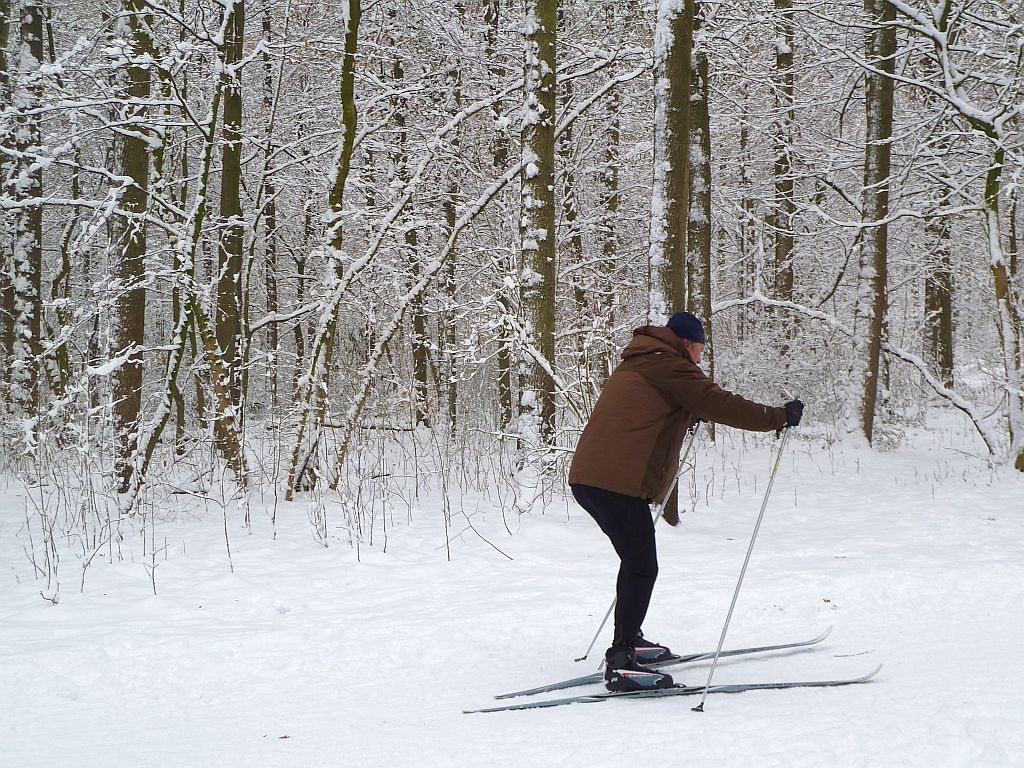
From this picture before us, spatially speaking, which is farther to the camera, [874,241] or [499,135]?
[499,135]

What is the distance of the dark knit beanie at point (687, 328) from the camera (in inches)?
180

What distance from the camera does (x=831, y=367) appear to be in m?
16.2

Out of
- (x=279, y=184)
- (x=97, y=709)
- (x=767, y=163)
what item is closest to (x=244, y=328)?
(x=279, y=184)

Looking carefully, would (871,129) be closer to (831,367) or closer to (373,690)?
(831,367)

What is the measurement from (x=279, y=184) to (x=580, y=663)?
1158 cm

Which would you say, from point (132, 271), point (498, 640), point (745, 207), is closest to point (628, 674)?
point (498, 640)

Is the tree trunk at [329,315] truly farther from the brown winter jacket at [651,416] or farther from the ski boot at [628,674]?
the ski boot at [628,674]

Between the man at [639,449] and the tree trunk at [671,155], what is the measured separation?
3679mm

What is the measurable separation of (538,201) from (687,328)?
5187 mm

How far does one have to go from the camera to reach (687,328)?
180 inches

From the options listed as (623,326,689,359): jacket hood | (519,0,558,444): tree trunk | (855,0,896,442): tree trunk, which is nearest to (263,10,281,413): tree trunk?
(519,0,558,444): tree trunk

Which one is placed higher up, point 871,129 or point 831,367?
point 871,129

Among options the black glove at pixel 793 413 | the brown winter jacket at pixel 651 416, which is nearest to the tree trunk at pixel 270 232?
the brown winter jacket at pixel 651 416

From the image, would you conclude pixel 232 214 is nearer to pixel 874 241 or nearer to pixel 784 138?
pixel 874 241
